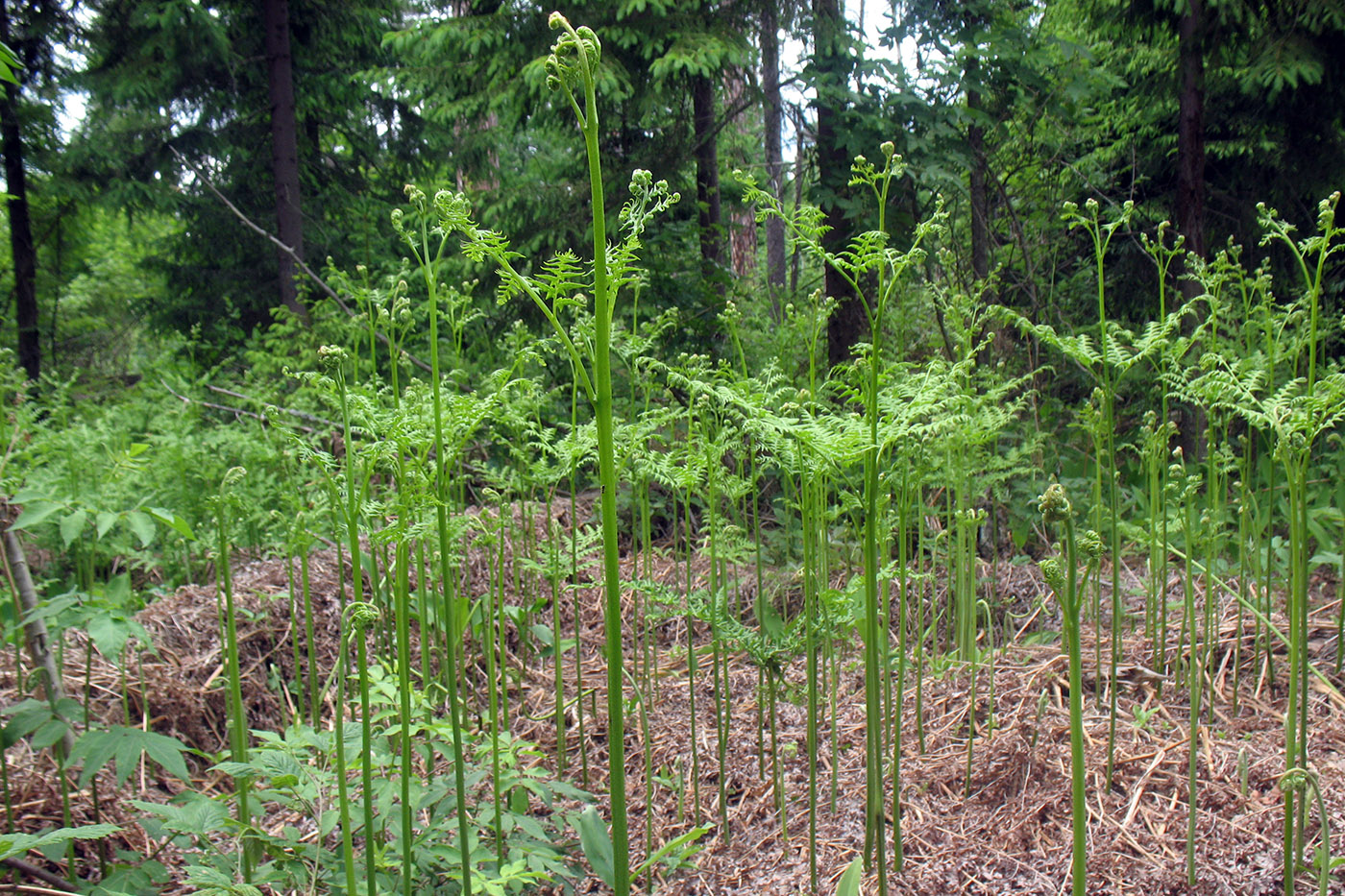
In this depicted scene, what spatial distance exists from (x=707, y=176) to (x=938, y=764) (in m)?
5.64

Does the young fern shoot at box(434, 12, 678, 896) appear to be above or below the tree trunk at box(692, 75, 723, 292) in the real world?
below

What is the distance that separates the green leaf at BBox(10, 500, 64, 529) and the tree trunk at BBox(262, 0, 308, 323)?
681 centimetres

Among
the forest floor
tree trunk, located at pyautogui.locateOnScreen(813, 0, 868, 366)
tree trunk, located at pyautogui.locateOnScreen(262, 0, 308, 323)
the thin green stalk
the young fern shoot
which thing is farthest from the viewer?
tree trunk, located at pyautogui.locateOnScreen(262, 0, 308, 323)

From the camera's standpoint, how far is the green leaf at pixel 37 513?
188 cm

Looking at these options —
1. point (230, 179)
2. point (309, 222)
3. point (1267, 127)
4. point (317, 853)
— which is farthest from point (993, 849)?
point (230, 179)

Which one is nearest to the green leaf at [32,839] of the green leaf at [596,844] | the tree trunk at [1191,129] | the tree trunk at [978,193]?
the green leaf at [596,844]

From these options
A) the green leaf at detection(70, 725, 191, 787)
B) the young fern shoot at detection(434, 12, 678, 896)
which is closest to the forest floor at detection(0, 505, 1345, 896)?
the green leaf at detection(70, 725, 191, 787)

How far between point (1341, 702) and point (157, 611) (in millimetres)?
4419

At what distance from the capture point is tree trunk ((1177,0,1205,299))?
559cm

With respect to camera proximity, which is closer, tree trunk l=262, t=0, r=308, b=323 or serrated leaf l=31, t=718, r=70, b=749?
serrated leaf l=31, t=718, r=70, b=749

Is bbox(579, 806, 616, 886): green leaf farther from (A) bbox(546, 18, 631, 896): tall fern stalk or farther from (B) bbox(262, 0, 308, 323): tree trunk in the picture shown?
(B) bbox(262, 0, 308, 323): tree trunk

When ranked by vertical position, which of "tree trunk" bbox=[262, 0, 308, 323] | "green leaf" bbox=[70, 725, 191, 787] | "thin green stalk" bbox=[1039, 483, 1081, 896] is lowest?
"green leaf" bbox=[70, 725, 191, 787]

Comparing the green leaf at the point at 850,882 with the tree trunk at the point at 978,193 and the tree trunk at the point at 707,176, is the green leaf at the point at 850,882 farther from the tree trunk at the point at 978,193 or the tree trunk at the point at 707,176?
the tree trunk at the point at 707,176

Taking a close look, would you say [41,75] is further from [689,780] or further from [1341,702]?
[1341,702]
